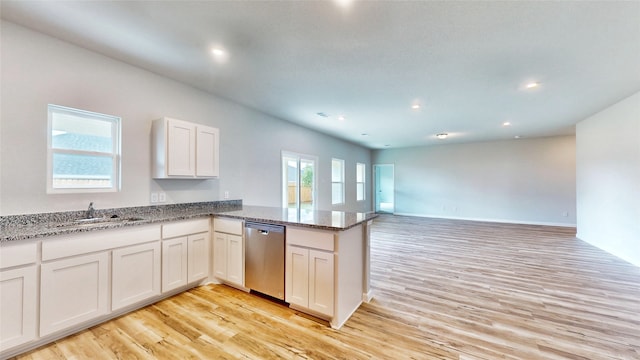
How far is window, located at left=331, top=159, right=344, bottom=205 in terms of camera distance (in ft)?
24.2

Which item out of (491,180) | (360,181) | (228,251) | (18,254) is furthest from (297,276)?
(491,180)

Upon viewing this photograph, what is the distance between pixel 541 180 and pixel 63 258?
10.1m

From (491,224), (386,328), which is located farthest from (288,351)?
(491,224)

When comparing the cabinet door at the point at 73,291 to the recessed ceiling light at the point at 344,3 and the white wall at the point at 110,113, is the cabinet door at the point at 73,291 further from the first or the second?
the recessed ceiling light at the point at 344,3

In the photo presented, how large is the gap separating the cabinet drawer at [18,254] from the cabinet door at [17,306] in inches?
1.9

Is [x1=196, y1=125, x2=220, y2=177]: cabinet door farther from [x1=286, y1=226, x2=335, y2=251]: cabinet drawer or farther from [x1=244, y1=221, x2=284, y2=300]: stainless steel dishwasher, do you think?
[x1=286, y1=226, x2=335, y2=251]: cabinet drawer

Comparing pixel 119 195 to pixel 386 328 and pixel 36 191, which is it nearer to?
pixel 36 191

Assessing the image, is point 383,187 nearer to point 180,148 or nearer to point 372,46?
point 372,46

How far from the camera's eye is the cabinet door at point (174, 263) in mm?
2668

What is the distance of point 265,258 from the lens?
2717 millimetres

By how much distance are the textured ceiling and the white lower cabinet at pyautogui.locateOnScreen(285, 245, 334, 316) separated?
1994 millimetres

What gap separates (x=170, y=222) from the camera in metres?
2.72

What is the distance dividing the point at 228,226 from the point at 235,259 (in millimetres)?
397

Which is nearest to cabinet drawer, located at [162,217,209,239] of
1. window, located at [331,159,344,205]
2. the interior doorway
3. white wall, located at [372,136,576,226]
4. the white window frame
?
the white window frame
